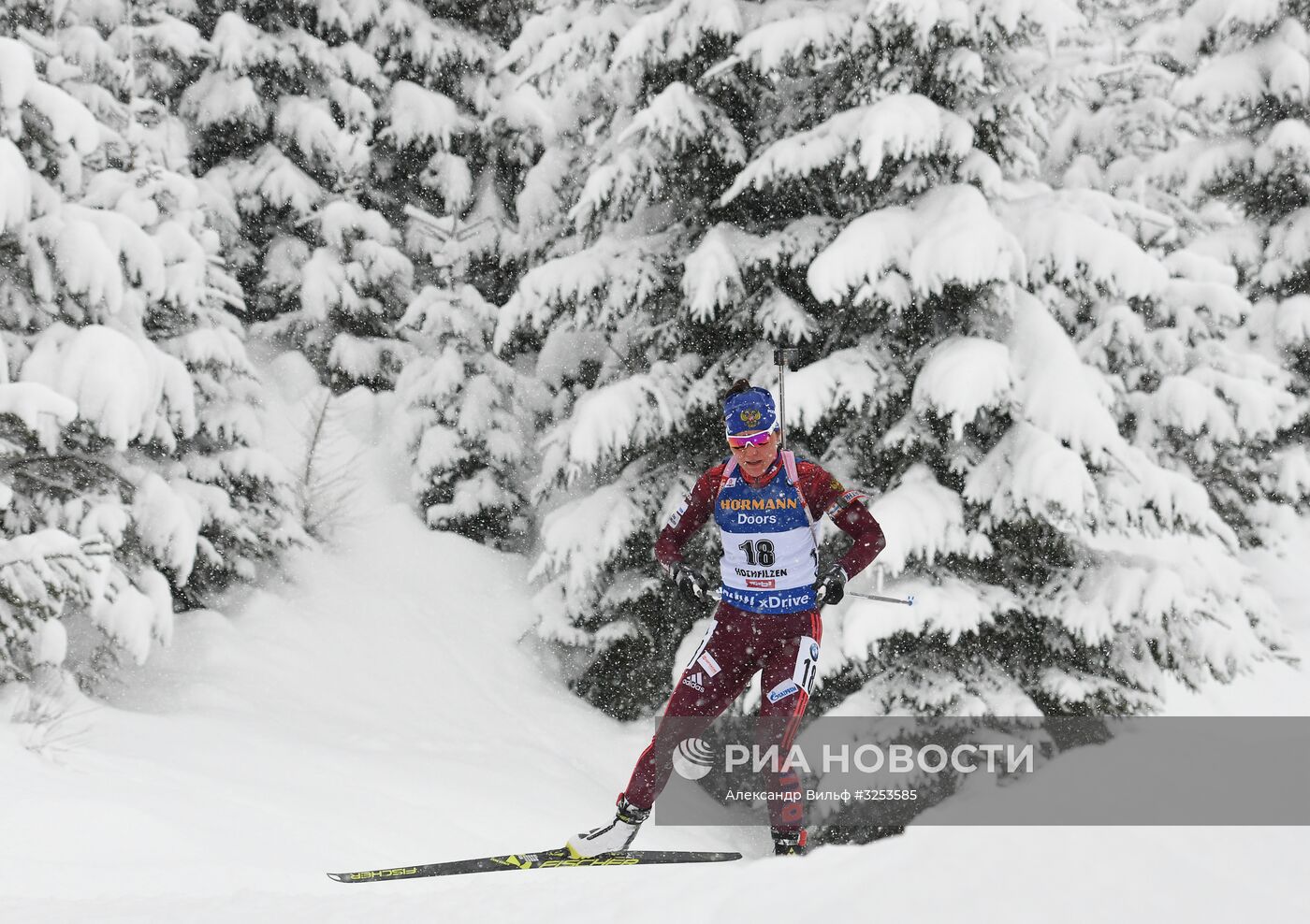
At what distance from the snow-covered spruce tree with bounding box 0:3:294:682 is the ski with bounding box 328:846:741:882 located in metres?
3.38

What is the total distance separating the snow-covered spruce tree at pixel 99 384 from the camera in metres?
7.27

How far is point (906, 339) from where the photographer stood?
29.5ft

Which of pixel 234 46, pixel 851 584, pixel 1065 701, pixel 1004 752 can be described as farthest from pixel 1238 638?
pixel 234 46

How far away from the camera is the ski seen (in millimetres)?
5324

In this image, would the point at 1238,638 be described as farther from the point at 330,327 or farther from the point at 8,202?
the point at 330,327

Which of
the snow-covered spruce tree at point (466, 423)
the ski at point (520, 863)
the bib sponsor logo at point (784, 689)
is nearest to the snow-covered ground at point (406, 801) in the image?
the ski at point (520, 863)

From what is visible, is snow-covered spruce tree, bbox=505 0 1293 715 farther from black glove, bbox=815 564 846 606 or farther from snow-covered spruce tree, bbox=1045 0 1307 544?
black glove, bbox=815 564 846 606

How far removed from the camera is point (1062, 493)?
24.3 ft

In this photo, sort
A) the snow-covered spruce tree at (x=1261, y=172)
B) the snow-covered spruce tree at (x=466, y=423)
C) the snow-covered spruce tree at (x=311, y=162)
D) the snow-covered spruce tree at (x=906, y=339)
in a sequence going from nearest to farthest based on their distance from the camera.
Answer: the snow-covered spruce tree at (x=906, y=339) → the snow-covered spruce tree at (x=466, y=423) → the snow-covered spruce tree at (x=1261, y=172) → the snow-covered spruce tree at (x=311, y=162)

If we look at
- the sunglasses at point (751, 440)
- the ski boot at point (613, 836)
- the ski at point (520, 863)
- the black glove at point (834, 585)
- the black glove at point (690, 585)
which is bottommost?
the ski at point (520, 863)

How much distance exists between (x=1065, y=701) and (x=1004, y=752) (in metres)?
0.74

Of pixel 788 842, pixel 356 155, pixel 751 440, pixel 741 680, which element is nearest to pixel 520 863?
pixel 788 842

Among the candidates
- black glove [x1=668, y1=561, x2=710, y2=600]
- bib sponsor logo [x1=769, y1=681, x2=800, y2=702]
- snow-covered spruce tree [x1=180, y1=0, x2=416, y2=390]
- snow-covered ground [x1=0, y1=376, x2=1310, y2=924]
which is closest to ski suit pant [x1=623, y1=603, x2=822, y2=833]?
bib sponsor logo [x1=769, y1=681, x2=800, y2=702]

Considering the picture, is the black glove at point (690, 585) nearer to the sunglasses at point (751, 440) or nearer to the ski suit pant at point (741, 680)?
the ski suit pant at point (741, 680)
